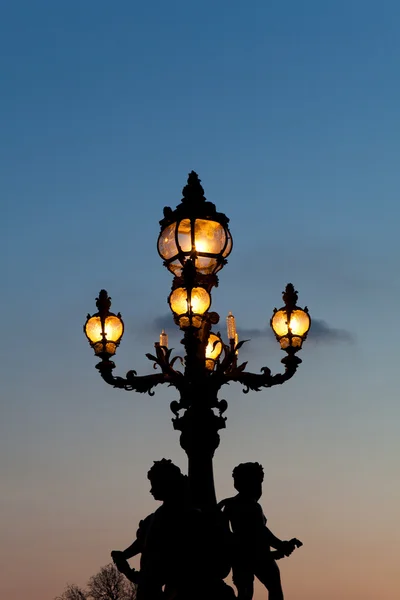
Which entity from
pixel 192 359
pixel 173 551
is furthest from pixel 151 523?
pixel 192 359

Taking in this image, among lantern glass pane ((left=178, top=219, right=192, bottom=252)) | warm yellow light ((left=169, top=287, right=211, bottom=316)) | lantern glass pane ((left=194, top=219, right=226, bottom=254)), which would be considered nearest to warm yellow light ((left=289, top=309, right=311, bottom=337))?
lantern glass pane ((left=194, top=219, right=226, bottom=254))

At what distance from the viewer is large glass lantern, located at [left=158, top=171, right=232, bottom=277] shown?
14281 millimetres

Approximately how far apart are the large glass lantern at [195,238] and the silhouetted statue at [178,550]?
473 centimetres

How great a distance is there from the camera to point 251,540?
11.0 m

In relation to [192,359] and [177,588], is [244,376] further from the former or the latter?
[177,588]

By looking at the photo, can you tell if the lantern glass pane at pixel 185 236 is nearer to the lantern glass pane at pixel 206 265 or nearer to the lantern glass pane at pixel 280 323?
the lantern glass pane at pixel 206 265

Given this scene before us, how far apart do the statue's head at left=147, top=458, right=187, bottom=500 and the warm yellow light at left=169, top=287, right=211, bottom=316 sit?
3848 mm

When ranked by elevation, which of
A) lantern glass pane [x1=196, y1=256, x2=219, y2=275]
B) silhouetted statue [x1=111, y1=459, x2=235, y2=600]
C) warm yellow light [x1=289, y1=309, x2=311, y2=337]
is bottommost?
silhouetted statue [x1=111, y1=459, x2=235, y2=600]

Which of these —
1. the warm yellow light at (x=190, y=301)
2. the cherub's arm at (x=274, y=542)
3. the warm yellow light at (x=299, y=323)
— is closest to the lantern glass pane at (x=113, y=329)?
the warm yellow light at (x=190, y=301)

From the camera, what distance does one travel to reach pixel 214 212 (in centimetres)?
1466

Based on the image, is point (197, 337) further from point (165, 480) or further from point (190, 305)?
point (165, 480)

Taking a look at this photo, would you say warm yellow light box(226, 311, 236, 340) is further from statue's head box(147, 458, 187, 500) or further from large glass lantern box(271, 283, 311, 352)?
statue's head box(147, 458, 187, 500)

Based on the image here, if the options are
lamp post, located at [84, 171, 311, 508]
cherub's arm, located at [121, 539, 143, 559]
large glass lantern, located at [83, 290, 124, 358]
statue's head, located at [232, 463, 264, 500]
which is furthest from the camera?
large glass lantern, located at [83, 290, 124, 358]

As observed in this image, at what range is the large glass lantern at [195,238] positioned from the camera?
14.3m
